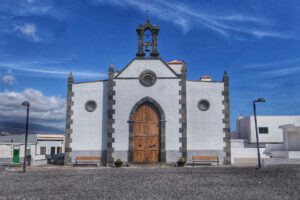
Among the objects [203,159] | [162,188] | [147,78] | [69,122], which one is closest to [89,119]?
[69,122]

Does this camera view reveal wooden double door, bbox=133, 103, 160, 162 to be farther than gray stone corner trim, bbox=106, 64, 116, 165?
Yes

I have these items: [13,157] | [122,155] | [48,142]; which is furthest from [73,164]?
[48,142]

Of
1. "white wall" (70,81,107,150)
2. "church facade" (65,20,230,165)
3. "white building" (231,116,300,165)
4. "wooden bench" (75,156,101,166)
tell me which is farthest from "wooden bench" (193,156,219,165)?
"wooden bench" (75,156,101,166)

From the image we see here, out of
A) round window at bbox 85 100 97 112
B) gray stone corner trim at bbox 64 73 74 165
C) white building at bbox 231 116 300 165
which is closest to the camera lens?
gray stone corner trim at bbox 64 73 74 165

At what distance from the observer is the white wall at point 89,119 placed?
23.0 m

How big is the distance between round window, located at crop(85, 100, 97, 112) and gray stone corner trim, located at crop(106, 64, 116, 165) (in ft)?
4.00

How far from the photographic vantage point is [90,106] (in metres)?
23.6

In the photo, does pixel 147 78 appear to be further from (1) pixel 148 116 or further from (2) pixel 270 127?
(2) pixel 270 127

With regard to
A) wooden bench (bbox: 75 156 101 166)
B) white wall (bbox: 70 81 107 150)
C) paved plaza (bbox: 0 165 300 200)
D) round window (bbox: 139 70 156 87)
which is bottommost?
paved plaza (bbox: 0 165 300 200)

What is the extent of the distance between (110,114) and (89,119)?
1.74 metres

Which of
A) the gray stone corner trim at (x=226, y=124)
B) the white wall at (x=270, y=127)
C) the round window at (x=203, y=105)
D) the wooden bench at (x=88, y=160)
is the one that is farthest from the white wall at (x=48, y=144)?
the gray stone corner trim at (x=226, y=124)

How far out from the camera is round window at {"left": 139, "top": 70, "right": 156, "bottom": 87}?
23156 millimetres

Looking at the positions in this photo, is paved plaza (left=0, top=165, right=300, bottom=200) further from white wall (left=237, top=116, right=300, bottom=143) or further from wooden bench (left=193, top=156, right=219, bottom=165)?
white wall (left=237, top=116, right=300, bottom=143)

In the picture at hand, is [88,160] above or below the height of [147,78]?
below
